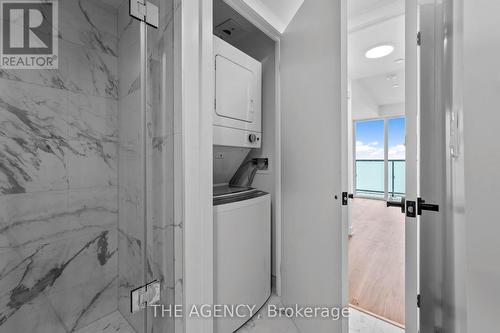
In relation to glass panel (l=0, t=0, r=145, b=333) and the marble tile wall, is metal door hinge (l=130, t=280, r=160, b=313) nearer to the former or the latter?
glass panel (l=0, t=0, r=145, b=333)

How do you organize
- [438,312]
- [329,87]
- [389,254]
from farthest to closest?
1. [389,254]
2. [329,87]
3. [438,312]

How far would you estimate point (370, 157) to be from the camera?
6.17m

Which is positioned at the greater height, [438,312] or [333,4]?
[333,4]

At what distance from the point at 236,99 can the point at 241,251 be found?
3.63 ft

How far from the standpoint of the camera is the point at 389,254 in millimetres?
2498

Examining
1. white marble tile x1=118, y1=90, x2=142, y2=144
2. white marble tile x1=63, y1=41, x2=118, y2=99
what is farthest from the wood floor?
white marble tile x1=63, y1=41, x2=118, y2=99

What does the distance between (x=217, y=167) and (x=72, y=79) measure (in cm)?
119

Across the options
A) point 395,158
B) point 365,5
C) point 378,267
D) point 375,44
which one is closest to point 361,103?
point 395,158

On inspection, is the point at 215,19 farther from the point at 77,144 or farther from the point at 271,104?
the point at 77,144

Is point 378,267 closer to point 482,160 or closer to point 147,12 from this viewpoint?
point 482,160

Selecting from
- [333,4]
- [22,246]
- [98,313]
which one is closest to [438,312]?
[333,4]

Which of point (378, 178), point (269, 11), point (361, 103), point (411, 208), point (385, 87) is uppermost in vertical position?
point (385, 87)

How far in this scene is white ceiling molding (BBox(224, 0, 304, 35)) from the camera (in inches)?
56.1

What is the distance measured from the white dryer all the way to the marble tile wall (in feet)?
2.75
